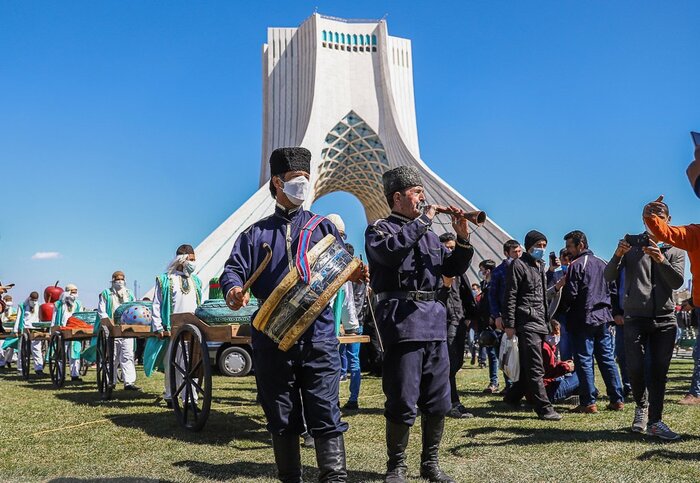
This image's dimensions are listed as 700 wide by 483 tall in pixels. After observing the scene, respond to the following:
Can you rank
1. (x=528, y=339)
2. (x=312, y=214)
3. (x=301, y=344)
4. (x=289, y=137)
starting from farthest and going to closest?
(x=289, y=137) → (x=528, y=339) → (x=312, y=214) → (x=301, y=344)

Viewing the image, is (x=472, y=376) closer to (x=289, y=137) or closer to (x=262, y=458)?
(x=262, y=458)

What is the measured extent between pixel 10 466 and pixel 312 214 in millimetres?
2432

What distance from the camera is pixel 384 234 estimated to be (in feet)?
11.2

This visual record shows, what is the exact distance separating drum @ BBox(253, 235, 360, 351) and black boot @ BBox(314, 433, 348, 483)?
0.46 metres

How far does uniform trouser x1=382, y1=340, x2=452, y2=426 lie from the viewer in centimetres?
A: 334

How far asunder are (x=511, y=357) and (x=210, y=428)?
263 centimetres

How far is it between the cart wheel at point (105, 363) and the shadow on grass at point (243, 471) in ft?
11.2

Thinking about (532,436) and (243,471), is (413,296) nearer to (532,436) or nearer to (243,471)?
(243,471)

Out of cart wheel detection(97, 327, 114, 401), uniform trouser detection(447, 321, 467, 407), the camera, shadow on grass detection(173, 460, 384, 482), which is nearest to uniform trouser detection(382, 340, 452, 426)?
shadow on grass detection(173, 460, 384, 482)

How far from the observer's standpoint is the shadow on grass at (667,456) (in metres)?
3.83

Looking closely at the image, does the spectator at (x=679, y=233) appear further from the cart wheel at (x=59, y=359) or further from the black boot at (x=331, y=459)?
the cart wheel at (x=59, y=359)

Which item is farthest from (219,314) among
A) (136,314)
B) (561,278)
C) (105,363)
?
(561,278)

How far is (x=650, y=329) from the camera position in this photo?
4.59 m

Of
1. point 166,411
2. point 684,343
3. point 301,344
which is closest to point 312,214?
point 301,344
